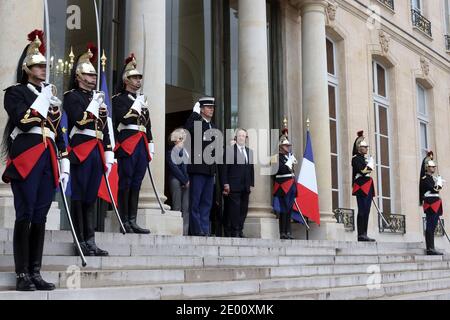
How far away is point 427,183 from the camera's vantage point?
10.9m

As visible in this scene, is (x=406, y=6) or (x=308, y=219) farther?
(x=406, y=6)

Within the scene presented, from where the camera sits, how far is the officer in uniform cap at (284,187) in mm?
10352

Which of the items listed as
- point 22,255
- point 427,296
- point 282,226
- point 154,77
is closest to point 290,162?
point 282,226

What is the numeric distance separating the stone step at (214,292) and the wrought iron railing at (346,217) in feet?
19.1

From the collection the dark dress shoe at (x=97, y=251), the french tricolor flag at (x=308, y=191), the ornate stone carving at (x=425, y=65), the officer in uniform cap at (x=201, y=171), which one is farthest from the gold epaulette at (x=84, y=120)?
the ornate stone carving at (x=425, y=65)

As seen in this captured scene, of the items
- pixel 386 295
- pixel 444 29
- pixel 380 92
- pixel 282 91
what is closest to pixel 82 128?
pixel 386 295

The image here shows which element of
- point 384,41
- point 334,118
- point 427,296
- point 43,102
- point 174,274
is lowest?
point 427,296

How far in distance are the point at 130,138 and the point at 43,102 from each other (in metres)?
2.33

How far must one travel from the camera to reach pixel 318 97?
12.7 m

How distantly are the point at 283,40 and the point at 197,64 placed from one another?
245cm

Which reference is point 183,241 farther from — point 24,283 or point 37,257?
point 24,283

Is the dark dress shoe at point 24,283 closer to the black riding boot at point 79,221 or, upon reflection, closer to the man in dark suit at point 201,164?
the black riding boot at point 79,221

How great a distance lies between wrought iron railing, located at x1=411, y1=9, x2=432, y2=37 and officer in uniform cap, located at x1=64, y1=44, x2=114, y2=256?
14583 millimetres
